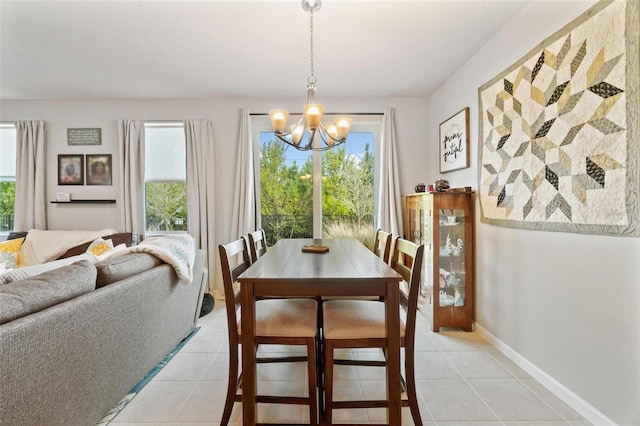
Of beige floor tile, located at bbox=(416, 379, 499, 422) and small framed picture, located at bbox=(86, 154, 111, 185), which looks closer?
beige floor tile, located at bbox=(416, 379, 499, 422)

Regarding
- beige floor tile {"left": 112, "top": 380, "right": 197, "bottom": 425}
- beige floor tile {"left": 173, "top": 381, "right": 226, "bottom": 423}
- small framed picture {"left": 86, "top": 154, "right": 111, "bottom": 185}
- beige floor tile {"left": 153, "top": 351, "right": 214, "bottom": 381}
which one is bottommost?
beige floor tile {"left": 173, "top": 381, "right": 226, "bottom": 423}

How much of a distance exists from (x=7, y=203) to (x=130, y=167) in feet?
5.61

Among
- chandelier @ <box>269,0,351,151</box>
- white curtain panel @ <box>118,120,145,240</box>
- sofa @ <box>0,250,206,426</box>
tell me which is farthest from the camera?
white curtain panel @ <box>118,120,145,240</box>

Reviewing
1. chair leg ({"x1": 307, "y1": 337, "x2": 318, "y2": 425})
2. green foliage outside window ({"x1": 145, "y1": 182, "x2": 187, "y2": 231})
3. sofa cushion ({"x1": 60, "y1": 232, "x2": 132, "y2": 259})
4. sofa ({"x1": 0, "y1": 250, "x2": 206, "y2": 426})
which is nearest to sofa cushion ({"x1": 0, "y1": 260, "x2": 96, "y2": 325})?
sofa ({"x1": 0, "y1": 250, "x2": 206, "y2": 426})

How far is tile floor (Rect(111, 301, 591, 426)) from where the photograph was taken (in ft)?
5.08

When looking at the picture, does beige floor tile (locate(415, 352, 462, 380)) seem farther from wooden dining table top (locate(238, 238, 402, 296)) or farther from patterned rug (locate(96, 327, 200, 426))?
patterned rug (locate(96, 327, 200, 426))

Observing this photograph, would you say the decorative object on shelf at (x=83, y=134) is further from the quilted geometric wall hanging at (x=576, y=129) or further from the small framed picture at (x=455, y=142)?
the quilted geometric wall hanging at (x=576, y=129)

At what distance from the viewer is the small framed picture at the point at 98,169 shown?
3707 mm

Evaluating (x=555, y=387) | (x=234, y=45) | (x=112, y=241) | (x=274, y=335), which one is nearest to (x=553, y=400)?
(x=555, y=387)

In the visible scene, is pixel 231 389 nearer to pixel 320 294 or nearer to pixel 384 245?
pixel 320 294

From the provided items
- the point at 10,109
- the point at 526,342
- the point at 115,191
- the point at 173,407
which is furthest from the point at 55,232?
the point at 526,342

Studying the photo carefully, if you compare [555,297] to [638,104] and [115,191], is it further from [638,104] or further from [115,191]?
[115,191]

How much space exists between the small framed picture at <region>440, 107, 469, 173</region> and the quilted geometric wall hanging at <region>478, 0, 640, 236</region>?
494 millimetres

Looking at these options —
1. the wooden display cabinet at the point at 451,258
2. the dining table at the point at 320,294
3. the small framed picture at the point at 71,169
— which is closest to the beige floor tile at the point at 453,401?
the dining table at the point at 320,294
